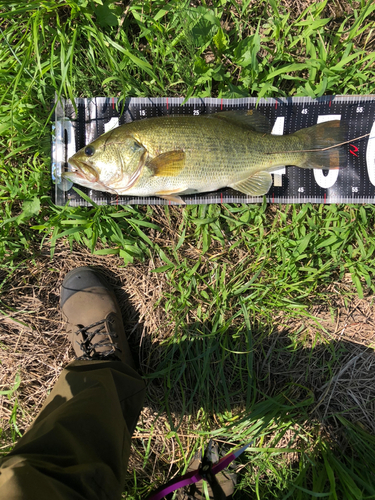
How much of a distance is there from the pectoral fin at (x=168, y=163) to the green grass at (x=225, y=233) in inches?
16.7

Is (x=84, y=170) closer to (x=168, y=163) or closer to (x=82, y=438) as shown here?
(x=168, y=163)

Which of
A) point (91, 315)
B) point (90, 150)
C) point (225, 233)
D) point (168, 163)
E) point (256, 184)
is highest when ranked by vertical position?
point (90, 150)

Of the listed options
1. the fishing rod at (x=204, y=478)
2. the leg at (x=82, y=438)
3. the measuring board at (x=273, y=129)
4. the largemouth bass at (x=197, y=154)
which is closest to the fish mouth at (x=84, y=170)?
the largemouth bass at (x=197, y=154)

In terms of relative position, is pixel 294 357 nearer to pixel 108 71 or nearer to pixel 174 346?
pixel 174 346

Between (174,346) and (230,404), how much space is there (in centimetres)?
82

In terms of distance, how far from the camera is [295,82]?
130 inches

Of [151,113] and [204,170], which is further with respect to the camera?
[151,113]

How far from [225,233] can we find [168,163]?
0.91 metres

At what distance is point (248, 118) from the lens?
3.17 metres

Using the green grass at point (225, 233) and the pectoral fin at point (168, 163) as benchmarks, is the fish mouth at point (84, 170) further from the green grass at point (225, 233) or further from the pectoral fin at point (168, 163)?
the pectoral fin at point (168, 163)

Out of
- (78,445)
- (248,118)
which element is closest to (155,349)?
(78,445)

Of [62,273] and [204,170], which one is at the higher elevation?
[204,170]

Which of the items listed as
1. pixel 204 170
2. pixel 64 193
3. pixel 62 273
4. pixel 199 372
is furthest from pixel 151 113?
pixel 199 372

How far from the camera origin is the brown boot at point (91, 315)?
3168mm
